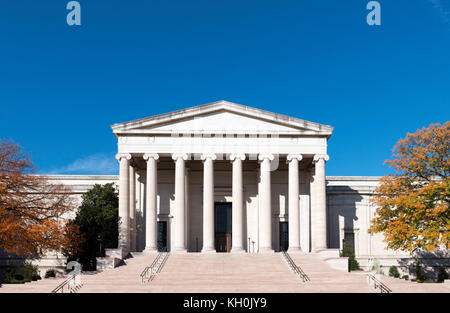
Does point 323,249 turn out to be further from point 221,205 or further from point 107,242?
point 107,242

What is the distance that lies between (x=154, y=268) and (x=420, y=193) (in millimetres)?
20769

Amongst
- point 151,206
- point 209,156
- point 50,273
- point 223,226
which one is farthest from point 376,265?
point 50,273

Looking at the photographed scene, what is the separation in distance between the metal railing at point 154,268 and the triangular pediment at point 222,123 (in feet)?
39.6

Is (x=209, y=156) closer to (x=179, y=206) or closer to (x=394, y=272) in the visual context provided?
(x=179, y=206)

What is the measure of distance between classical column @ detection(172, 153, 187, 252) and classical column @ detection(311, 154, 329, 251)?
1234cm

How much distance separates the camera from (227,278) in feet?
134

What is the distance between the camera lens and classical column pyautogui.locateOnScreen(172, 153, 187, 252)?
52.9 meters

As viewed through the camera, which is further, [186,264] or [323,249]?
[323,249]

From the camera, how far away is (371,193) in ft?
208

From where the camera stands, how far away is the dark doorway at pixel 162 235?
58750 mm

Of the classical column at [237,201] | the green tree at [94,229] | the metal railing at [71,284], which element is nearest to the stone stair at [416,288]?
the classical column at [237,201]

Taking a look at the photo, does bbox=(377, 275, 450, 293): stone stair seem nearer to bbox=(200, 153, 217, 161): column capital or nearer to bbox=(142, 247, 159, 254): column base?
bbox=(200, 153, 217, 161): column capital

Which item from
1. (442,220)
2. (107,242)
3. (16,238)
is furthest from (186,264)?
(442,220)

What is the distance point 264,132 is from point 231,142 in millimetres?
3238
